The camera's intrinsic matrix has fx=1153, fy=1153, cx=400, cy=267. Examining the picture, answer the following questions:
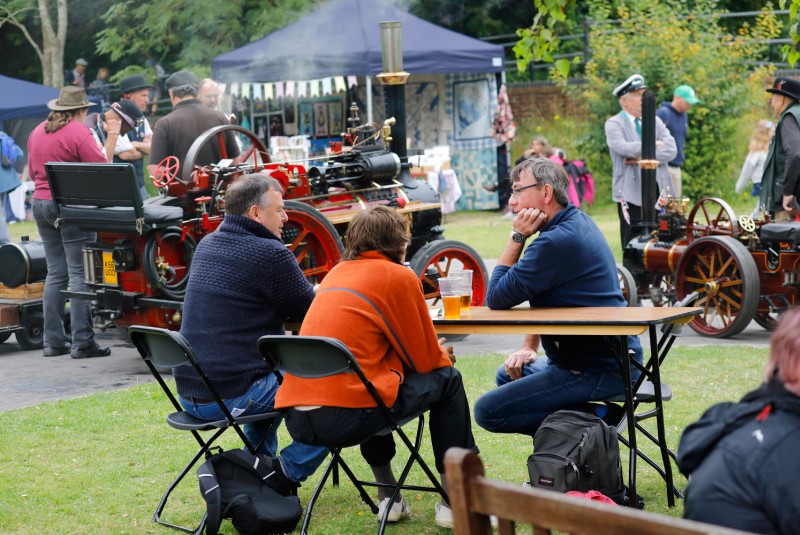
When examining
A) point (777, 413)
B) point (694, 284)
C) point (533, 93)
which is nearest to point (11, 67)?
point (533, 93)

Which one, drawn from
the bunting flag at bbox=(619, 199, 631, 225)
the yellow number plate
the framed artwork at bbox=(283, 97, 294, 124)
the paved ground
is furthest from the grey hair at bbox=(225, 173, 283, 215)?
the framed artwork at bbox=(283, 97, 294, 124)

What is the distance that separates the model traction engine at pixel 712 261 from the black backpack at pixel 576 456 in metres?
3.77

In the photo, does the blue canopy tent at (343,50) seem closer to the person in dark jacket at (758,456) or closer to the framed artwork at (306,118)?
the framed artwork at (306,118)

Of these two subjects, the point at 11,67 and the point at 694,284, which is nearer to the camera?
the point at 694,284

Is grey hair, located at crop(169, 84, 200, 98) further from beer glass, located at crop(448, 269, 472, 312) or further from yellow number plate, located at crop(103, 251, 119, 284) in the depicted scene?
beer glass, located at crop(448, 269, 472, 312)

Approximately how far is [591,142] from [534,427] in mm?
14407

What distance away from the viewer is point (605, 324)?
12.9ft

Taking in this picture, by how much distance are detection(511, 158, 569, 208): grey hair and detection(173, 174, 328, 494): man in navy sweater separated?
0.98 m

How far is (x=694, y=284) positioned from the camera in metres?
8.12

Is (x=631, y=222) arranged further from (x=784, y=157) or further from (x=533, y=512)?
(x=533, y=512)

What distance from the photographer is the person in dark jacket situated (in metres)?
2.28

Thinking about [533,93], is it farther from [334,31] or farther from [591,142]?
[334,31]

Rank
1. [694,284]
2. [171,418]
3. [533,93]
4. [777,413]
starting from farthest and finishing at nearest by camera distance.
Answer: [533,93] < [694,284] < [171,418] < [777,413]

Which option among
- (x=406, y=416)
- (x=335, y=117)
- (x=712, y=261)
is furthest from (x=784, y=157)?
(x=335, y=117)
